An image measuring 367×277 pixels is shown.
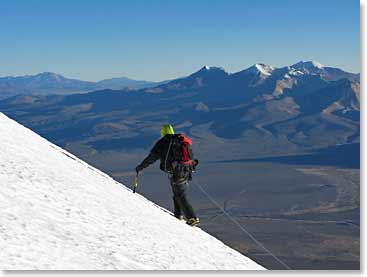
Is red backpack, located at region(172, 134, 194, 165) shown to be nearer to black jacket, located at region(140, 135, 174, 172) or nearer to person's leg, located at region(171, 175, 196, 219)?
black jacket, located at region(140, 135, 174, 172)

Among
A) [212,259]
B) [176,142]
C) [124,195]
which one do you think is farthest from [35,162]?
[212,259]

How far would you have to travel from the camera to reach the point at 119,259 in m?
7.29

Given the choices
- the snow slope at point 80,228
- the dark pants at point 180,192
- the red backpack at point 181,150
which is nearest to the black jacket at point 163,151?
the red backpack at point 181,150

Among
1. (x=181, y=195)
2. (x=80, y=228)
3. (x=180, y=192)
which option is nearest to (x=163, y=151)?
(x=180, y=192)

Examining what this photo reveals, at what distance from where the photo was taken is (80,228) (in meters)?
7.94

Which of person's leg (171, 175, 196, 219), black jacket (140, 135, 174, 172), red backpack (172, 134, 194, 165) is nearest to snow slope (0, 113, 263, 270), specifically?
person's leg (171, 175, 196, 219)

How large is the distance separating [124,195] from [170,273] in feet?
17.1

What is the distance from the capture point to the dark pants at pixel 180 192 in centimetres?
1105

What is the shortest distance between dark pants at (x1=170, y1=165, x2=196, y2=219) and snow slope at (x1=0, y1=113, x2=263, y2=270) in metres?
0.35

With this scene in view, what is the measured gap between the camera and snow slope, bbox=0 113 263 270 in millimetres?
6840

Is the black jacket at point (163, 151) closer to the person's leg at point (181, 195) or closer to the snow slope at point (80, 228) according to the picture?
the person's leg at point (181, 195)

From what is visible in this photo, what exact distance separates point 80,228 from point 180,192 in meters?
3.73

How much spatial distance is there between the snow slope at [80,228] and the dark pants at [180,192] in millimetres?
351

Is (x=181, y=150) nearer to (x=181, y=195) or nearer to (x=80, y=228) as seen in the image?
(x=181, y=195)
